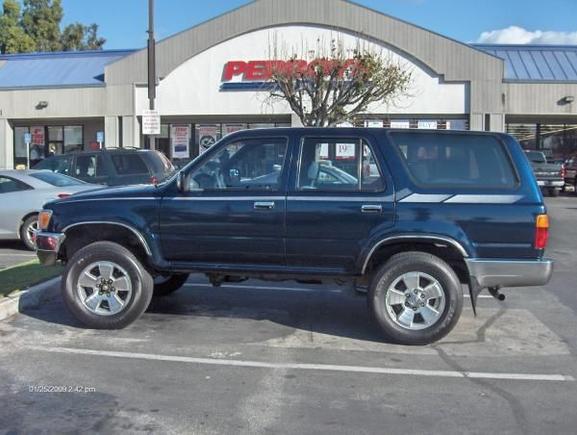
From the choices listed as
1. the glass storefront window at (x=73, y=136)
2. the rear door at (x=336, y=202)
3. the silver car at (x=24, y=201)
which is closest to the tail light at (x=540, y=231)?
the rear door at (x=336, y=202)

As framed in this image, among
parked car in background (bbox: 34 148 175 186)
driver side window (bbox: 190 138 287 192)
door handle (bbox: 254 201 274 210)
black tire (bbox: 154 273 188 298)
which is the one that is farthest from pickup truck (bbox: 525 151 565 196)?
door handle (bbox: 254 201 274 210)

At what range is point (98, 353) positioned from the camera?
5844mm

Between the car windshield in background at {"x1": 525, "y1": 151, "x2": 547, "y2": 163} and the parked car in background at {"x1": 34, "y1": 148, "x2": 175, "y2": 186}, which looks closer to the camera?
the parked car in background at {"x1": 34, "y1": 148, "x2": 175, "y2": 186}

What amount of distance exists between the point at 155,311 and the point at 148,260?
1089mm

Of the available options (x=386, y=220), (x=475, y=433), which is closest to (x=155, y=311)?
(x=386, y=220)

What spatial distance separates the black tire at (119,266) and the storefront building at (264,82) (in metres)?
22.4

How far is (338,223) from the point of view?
19.7 feet

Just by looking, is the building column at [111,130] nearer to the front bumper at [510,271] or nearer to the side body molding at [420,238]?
the side body molding at [420,238]

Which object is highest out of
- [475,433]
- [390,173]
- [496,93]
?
[496,93]

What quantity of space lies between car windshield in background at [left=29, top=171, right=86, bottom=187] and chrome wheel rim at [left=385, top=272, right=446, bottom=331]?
763cm

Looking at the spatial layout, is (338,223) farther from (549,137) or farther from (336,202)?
(549,137)

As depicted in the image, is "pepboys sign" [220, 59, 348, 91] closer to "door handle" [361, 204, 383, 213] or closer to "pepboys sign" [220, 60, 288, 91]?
"pepboys sign" [220, 60, 288, 91]

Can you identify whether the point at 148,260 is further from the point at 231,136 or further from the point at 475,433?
the point at 475,433
